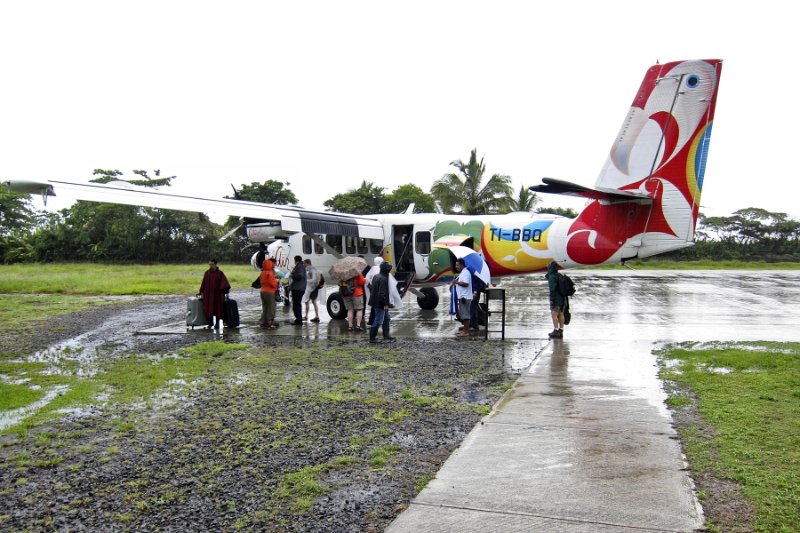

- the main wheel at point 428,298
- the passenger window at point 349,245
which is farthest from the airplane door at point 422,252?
the passenger window at point 349,245

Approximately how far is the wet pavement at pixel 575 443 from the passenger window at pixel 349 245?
415 centimetres

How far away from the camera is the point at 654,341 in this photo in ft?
40.4

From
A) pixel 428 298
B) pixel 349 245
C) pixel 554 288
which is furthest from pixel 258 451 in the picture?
pixel 349 245

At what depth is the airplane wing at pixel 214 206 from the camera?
1209 cm

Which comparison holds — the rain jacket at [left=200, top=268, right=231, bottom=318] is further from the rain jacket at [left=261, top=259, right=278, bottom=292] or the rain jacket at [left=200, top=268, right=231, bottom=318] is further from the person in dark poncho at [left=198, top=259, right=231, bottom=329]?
the rain jacket at [left=261, top=259, right=278, bottom=292]

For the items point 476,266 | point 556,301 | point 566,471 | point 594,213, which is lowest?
point 566,471

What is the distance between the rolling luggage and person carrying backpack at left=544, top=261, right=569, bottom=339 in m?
8.23

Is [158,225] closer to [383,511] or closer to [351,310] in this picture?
[351,310]

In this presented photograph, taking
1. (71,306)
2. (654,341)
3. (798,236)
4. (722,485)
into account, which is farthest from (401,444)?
(798,236)

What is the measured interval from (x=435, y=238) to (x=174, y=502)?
504 inches

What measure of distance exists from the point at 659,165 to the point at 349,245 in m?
8.84

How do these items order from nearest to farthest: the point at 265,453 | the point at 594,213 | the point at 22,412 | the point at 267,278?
the point at 265,453, the point at 22,412, the point at 594,213, the point at 267,278

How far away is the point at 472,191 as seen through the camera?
4394 cm

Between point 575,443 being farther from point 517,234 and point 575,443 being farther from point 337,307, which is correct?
point 337,307
